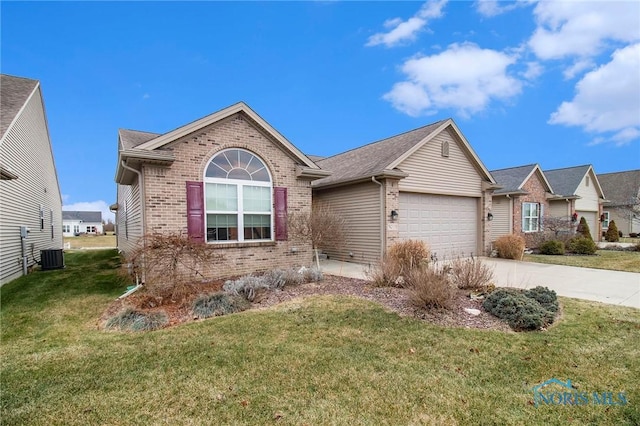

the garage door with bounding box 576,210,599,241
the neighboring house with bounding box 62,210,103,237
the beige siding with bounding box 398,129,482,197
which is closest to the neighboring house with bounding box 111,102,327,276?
the beige siding with bounding box 398,129,482,197

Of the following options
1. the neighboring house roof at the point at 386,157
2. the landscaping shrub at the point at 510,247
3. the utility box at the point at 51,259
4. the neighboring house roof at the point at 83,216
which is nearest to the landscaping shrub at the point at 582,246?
the landscaping shrub at the point at 510,247

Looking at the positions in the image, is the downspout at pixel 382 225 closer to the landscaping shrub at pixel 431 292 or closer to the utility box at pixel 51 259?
the landscaping shrub at pixel 431 292

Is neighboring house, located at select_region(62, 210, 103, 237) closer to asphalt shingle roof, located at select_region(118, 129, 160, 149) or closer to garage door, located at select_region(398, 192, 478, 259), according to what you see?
asphalt shingle roof, located at select_region(118, 129, 160, 149)

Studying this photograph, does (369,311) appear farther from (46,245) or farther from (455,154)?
(46,245)

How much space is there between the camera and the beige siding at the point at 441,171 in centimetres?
1256

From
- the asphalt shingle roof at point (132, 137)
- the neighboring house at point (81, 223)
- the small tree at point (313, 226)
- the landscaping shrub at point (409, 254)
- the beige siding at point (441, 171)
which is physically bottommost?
the neighboring house at point (81, 223)

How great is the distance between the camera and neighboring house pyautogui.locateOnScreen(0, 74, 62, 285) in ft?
32.6

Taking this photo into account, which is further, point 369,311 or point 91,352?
point 369,311

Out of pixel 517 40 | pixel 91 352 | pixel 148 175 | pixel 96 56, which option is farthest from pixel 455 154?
pixel 96 56

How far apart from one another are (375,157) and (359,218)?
2.74m

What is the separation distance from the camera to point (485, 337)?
489cm

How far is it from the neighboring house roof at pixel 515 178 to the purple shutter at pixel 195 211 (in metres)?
15.3

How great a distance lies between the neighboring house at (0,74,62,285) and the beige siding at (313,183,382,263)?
33.9 ft

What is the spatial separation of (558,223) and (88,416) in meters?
22.2
